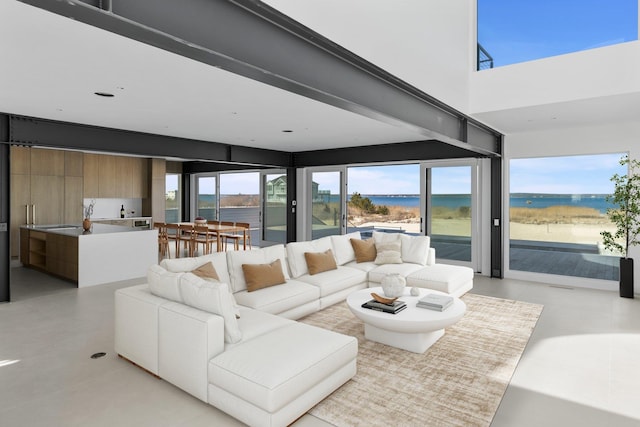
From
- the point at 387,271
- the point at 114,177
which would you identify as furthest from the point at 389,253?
the point at 114,177

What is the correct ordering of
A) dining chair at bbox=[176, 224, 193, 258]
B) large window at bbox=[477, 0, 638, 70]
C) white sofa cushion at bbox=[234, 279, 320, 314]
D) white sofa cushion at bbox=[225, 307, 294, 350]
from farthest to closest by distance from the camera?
dining chair at bbox=[176, 224, 193, 258], large window at bbox=[477, 0, 638, 70], white sofa cushion at bbox=[234, 279, 320, 314], white sofa cushion at bbox=[225, 307, 294, 350]

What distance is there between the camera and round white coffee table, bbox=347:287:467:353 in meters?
3.42

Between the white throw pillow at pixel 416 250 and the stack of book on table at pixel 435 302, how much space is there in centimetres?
201

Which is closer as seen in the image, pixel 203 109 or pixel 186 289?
pixel 186 289

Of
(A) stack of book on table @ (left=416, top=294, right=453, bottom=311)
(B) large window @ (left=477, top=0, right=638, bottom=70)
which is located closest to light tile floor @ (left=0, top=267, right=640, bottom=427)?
(A) stack of book on table @ (left=416, top=294, right=453, bottom=311)

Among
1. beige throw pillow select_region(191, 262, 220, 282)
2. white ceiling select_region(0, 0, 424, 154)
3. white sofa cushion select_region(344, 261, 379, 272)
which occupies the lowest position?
white sofa cushion select_region(344, 261, 379, 272)

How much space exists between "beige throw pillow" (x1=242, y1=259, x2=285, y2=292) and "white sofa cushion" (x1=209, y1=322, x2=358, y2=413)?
52.3 inches

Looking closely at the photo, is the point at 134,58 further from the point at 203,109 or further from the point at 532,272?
the point at 532,272

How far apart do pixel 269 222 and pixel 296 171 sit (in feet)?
6.17

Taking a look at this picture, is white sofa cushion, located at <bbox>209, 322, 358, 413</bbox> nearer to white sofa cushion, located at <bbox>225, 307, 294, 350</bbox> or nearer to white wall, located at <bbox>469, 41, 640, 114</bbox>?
white sofa cushion, located at <bbox>225, 307, 294, 350</bbox>

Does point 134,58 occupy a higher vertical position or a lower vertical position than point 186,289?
higher

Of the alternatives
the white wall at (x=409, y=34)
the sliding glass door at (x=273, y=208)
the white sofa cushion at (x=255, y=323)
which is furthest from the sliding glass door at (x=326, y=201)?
the white sofa cushion at (x=255, y=323)

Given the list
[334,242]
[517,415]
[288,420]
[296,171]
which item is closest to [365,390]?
Result: [288,420]

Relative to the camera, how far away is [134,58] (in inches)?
122
